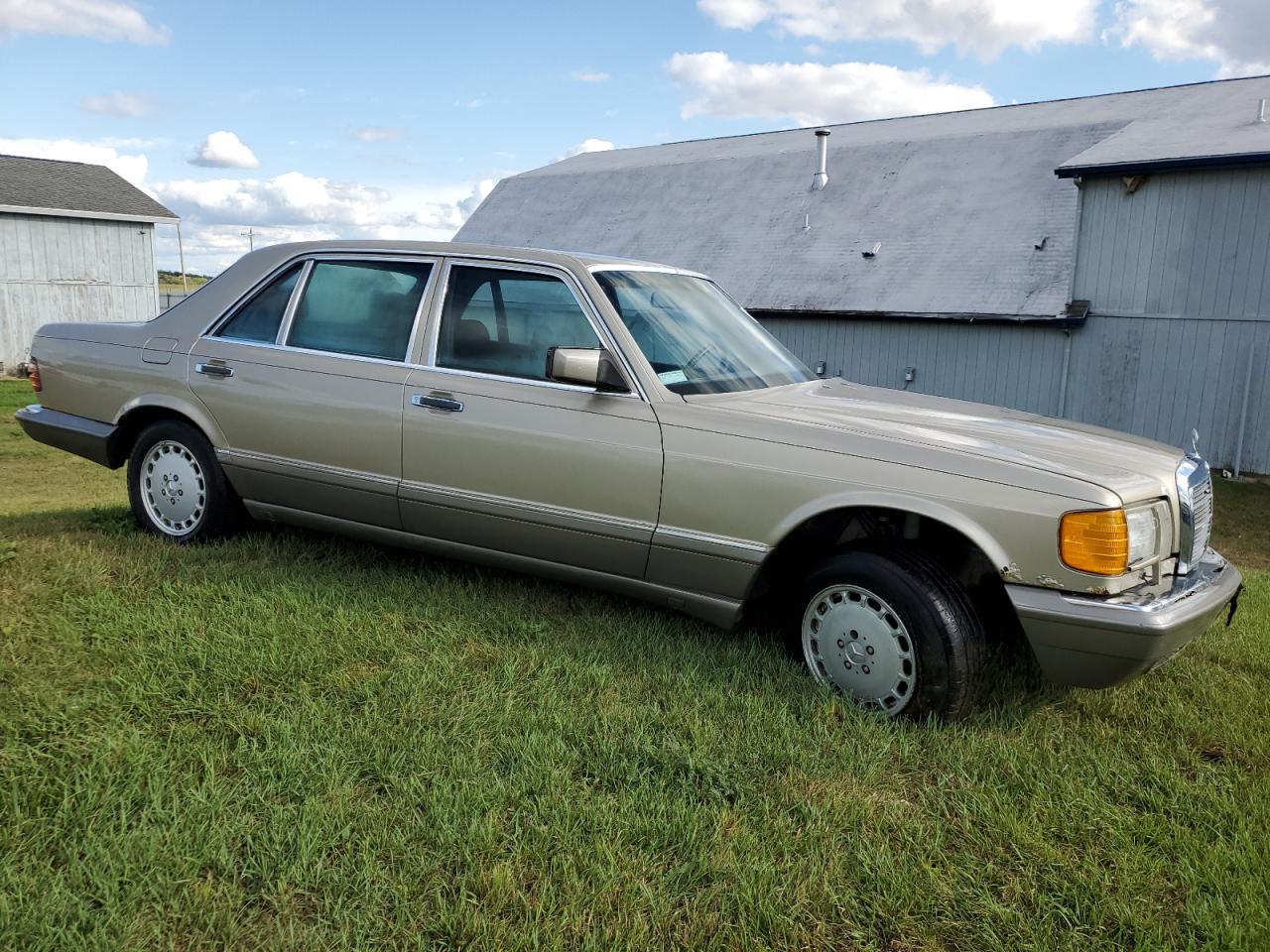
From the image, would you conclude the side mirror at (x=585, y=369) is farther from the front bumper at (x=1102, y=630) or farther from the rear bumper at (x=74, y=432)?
the rear bumper at (x=74, y=432)

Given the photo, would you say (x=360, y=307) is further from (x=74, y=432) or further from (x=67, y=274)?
(x=67, y=274)

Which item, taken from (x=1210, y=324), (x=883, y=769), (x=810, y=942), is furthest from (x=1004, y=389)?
(x=810, y=942)

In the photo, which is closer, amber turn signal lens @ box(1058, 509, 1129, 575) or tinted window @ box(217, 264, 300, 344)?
amber turn signal lens @ box(1058, 509, 1129, 575)

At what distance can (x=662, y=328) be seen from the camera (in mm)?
4574

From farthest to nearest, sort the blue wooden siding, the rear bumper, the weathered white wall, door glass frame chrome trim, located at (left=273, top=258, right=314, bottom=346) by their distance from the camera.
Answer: the weathered white wall < the blue wooden siding < the rear bumper < door glass frame chrome trim, located at (left=273, top=258, right=314, bottom=346)

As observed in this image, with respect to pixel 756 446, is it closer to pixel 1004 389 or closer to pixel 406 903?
pixel 406 903

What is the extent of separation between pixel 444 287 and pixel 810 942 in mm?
3392

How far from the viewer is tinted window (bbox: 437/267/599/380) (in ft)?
14.8

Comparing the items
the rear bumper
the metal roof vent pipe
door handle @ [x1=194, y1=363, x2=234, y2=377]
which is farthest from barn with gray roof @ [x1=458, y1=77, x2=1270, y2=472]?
the rear bumper

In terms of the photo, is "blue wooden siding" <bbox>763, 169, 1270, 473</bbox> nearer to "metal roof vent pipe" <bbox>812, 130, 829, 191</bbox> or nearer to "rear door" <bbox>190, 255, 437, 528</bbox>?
"metal roof vent pipe" <bbox>812, 130, 829, 191</bbox>

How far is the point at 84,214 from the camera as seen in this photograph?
25.0 metres

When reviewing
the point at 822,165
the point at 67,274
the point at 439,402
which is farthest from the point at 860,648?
the point at 67,274

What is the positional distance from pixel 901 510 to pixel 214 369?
3.63 metres

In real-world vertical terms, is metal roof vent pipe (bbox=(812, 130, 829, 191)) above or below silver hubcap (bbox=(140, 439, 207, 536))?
above
